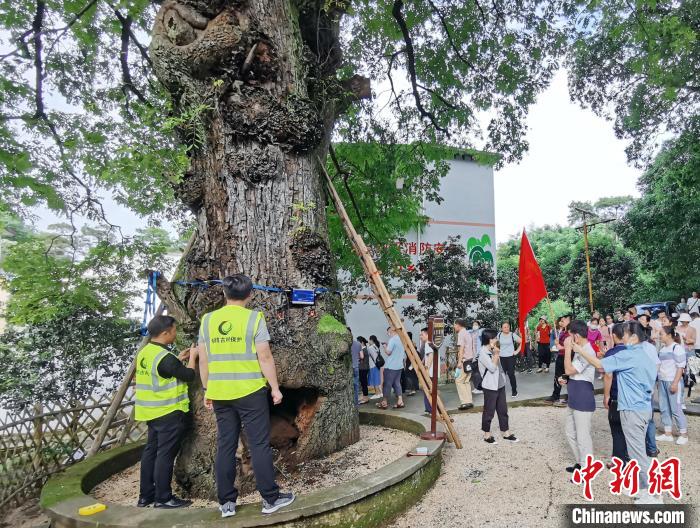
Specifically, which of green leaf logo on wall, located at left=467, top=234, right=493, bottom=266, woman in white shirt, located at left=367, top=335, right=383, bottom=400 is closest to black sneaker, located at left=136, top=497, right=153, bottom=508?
woman in white shirt, located at left=367, top=335, right=383, bottom=400

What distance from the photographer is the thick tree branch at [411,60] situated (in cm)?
719

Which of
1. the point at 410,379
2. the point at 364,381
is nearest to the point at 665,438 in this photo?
the point at 410,379

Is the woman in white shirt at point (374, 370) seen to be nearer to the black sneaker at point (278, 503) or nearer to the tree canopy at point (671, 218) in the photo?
the black sneaker at point (278, 503)

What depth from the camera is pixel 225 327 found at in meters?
3.31

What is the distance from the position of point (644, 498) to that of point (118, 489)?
190 inches

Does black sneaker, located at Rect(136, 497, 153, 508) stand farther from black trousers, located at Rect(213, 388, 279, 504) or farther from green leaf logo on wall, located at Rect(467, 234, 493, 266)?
green leaf logo on wall, located at Rect(467, 234, 493, 266)

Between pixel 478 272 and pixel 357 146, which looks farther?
pixel 478 272

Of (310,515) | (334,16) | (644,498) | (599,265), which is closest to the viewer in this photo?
(310,515)

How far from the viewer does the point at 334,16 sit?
231 inches

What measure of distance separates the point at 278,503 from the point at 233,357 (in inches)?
42.5

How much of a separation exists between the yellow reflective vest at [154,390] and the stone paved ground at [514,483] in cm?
219

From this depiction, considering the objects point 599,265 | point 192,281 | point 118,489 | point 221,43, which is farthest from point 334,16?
point 599,265

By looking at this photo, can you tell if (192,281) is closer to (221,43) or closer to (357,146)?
(221,43)

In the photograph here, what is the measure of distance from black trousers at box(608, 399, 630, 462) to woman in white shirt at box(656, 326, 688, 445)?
61.4 inches
